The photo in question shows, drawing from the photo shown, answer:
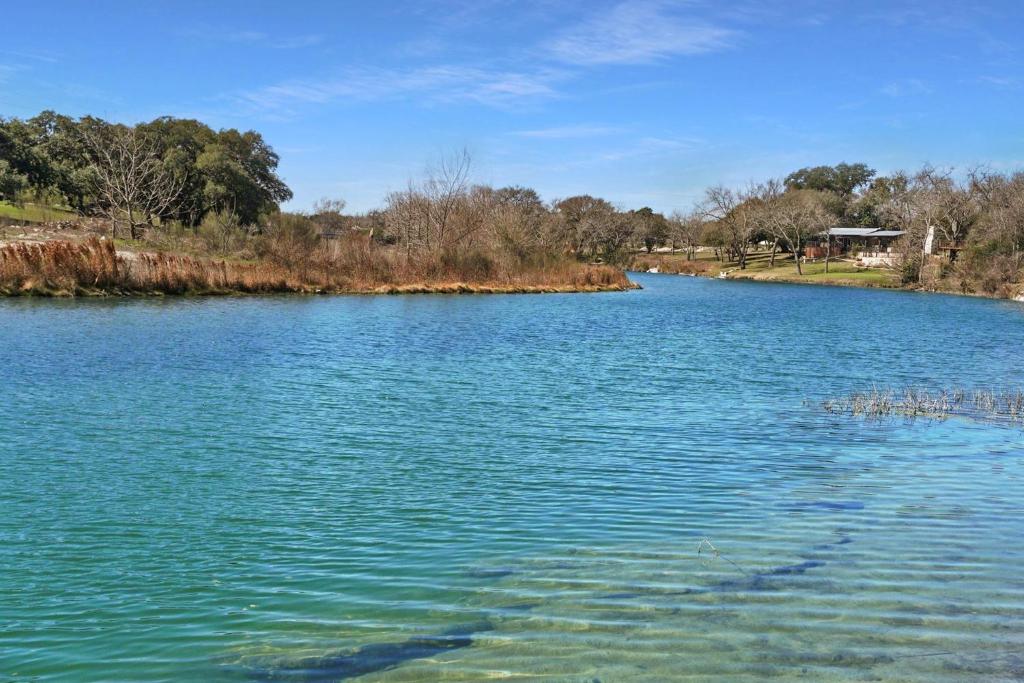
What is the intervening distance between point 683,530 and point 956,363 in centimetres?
1932

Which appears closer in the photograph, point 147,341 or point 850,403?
point 850,403

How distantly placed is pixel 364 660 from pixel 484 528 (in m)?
3.00

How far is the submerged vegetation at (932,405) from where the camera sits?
14.8 m

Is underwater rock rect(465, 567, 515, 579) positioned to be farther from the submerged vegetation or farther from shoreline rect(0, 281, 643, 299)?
shoreline rect(0, 281, 643, 299)

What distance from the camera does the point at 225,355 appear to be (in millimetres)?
20297

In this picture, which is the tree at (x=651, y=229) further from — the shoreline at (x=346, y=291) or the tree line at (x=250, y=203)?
the shoreline at (x=346, y=291)

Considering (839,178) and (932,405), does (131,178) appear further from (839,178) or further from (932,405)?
(839,178)

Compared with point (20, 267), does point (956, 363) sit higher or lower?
lower

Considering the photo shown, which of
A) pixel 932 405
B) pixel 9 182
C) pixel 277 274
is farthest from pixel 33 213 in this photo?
pixel 932 405

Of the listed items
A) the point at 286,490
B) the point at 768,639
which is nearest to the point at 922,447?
the point at 768,639

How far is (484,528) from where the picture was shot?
7941mm

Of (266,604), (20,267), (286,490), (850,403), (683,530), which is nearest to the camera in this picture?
(266,604)

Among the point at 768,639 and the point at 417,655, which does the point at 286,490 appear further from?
the point at 768,639

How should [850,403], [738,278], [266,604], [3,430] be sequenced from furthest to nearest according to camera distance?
[738,278]
[850,403]
[3,430]
[266,604]
